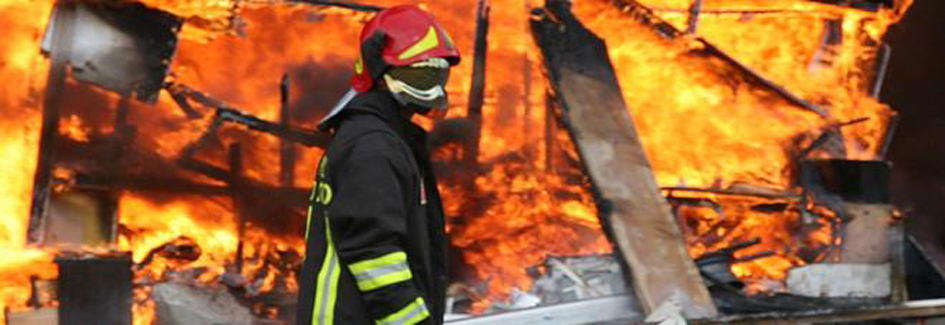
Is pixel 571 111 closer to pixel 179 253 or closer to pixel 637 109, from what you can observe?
pixel 637 109

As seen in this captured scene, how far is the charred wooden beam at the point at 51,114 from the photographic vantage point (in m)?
4.71

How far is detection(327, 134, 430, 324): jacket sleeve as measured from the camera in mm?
2693

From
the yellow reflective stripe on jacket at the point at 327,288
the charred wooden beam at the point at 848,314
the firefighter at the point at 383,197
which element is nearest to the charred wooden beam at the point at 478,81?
the charred wooden beam at the point at 848,314

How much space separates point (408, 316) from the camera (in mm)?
2732

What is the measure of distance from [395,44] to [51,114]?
2530 mm

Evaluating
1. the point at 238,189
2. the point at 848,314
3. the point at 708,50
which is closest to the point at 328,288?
the point at 238,189

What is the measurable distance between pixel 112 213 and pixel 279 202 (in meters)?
0.86

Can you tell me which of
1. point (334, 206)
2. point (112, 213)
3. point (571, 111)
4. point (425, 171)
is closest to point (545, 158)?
point (571, 111)

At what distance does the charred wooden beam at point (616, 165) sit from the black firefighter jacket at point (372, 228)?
252 centimetres

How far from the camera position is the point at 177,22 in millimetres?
5125

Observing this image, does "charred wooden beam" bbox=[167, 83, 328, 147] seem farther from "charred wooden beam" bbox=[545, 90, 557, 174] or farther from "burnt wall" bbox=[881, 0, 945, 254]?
"burnt wall" bbox=[881, 0, 945, 254]

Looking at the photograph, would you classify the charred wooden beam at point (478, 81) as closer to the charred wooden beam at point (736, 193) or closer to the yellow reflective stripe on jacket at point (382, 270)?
the charred wooden beam at point (736, 193)

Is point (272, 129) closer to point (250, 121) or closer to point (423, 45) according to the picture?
point (250, 121)

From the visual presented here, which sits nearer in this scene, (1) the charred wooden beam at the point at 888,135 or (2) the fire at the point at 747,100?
(2) the fire at the point at 747,100
